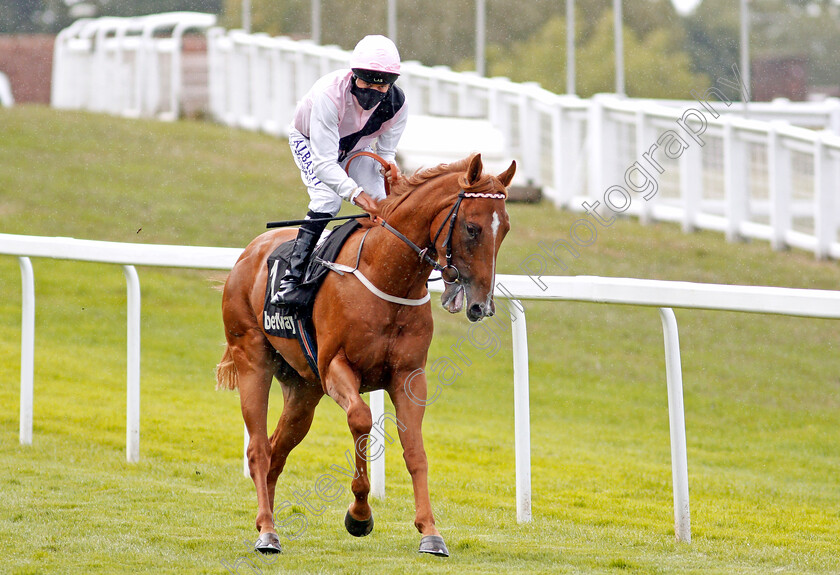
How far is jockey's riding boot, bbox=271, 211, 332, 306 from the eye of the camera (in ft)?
15.3

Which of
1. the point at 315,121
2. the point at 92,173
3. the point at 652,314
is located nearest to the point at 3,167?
the point at 92,173

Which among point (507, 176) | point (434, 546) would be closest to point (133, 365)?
point (434, 546)

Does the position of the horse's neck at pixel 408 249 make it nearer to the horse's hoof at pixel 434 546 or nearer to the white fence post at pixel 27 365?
the horse's hoof at pixel 434 546

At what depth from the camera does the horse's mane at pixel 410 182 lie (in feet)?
14.3

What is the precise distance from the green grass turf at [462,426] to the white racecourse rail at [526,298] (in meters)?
0.16

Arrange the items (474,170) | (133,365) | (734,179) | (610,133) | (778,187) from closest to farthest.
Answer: (474,170), (133,365), (778,187), (734,179), (610,133)

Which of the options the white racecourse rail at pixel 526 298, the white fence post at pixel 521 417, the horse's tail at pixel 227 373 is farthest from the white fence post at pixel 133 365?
the white fence post at pixel 521 417

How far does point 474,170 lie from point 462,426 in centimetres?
414

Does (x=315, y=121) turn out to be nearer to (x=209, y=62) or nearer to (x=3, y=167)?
(x=3, y=167)

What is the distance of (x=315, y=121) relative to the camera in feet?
15.3

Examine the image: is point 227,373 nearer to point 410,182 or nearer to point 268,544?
point 268,544

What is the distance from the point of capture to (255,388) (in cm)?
512

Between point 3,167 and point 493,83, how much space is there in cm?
716

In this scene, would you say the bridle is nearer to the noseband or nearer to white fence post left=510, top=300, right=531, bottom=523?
the noseband
